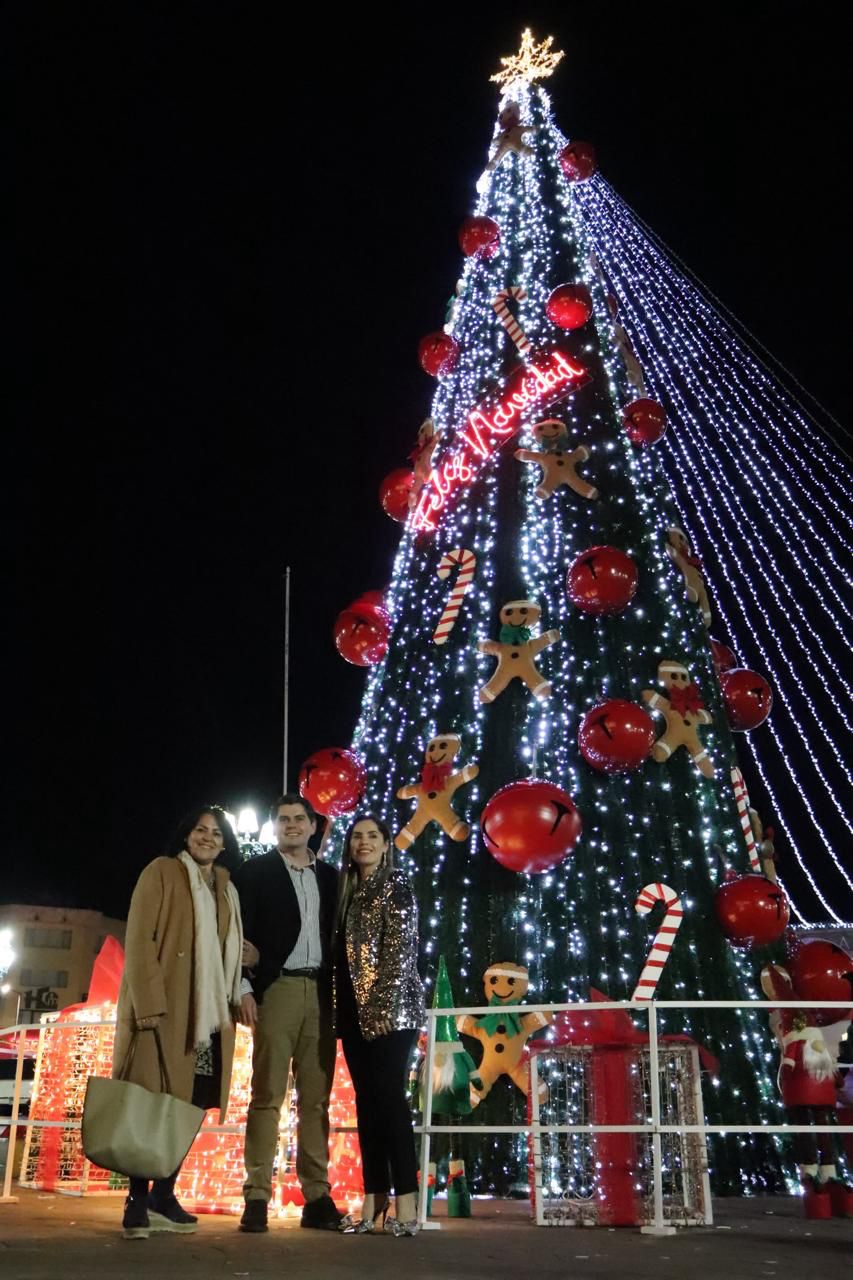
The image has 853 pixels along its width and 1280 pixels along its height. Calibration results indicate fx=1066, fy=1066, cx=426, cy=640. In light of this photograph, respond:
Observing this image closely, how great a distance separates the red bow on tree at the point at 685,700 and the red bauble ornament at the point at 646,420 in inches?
95.2

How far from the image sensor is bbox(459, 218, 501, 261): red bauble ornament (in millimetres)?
10500

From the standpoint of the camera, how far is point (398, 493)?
10391 mm

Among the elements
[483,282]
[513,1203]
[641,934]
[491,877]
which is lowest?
[513,1203]

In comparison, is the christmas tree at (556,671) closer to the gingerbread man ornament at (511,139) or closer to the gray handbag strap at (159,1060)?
the gingerbread man ornament at (511,139)

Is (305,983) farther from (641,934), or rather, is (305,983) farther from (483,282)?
(483,282)

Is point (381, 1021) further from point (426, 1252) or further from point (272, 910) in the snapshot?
point (426, 1252)

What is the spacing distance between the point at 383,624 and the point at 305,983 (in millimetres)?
5072

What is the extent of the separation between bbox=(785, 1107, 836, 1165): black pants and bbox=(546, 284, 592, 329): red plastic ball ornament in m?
6.56

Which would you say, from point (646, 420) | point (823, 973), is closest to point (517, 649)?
point (646, 420)

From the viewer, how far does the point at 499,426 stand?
9.45m

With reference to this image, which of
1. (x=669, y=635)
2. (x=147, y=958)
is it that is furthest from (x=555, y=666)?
(x=147, y=958)

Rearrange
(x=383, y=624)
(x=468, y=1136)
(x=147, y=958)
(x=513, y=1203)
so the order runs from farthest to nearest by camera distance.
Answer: (x=383, y=624), (x=468, y=1136), (x=513, y=1203), (x=147, y=958)

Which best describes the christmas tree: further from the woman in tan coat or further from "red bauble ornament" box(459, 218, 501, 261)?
the woman in tan coat

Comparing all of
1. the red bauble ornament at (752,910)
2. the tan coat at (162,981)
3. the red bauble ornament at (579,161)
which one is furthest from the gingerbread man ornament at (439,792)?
the red bauble ornament at (579,161)
